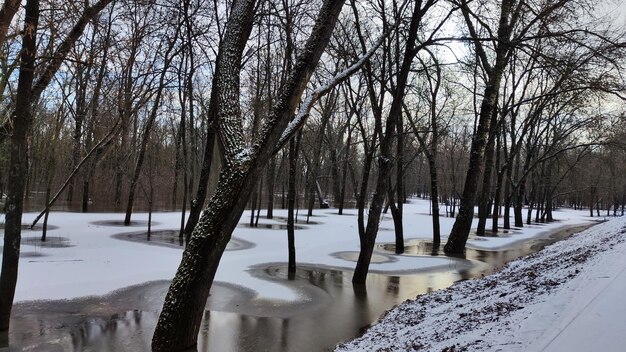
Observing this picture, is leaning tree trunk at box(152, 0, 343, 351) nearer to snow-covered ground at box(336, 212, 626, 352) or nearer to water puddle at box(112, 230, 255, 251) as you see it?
snow-covered ground at box(336, 212, 626, 352)

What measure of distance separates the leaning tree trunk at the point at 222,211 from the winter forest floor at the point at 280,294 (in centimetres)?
69

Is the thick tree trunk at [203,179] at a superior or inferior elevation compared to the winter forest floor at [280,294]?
superior

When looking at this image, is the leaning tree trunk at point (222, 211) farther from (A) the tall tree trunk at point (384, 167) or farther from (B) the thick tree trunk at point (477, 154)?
(B) the thick tree trunk at point (477, 154)

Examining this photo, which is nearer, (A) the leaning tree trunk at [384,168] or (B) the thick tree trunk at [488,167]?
(A) the leaning tree trunk at [384,168]

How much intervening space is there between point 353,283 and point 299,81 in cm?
605

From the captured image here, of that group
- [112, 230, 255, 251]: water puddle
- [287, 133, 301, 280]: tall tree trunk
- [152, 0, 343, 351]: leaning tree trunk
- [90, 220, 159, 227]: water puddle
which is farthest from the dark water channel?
[90, 220, 159, 227]: water puddle

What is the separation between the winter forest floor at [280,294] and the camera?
5320mm

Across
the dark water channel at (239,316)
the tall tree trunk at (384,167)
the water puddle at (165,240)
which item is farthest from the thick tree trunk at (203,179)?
the tall tree trunk at (384,167)

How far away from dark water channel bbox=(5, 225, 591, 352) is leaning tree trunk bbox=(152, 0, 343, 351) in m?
0.70

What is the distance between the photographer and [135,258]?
503 inches

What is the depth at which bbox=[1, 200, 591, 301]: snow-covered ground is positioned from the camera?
31.7 ft

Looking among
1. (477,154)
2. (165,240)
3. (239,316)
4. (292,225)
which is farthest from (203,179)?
(477,154)

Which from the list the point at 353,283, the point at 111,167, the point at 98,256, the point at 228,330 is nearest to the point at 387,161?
the point at 353,283

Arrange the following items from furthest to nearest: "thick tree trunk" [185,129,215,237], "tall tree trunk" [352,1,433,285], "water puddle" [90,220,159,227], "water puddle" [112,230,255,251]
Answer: "water puddle" [90,220,159,227], "water puddle" [112,230,255,251], "thick tree trunk" [185,129,215,237], "tall tree trunk" [352,1,433,285]
